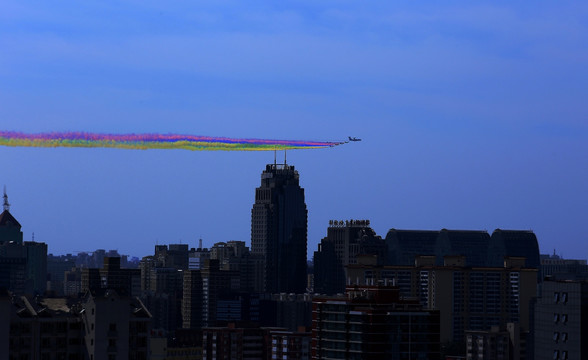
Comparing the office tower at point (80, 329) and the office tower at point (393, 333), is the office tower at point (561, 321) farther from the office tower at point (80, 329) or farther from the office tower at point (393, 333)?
the office tower at point (393, 333)

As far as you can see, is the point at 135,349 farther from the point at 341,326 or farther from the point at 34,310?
the point at 341,326

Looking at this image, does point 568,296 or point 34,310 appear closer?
point 568,296

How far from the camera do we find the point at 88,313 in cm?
15575

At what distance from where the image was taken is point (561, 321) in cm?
12162

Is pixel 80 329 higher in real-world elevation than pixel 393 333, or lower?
higher

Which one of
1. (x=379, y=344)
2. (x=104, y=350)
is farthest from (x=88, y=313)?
(x=379, y=344)

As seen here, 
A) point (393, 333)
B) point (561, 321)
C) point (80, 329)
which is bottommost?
point (393, 333)

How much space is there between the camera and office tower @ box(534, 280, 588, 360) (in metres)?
120

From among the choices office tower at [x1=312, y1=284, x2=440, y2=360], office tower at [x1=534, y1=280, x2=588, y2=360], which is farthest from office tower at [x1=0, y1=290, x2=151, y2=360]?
office tower at [x1=534, y1=280, x2=588, y2=360]

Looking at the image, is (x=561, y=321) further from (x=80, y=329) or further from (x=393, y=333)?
(x=393, y=333)

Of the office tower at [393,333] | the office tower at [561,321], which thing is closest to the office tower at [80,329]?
the office tower at [393,333]

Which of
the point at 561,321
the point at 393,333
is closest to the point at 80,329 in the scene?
the point at 393,333

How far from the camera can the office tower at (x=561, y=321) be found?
120 metres

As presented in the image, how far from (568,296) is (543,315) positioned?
285 centimetres
